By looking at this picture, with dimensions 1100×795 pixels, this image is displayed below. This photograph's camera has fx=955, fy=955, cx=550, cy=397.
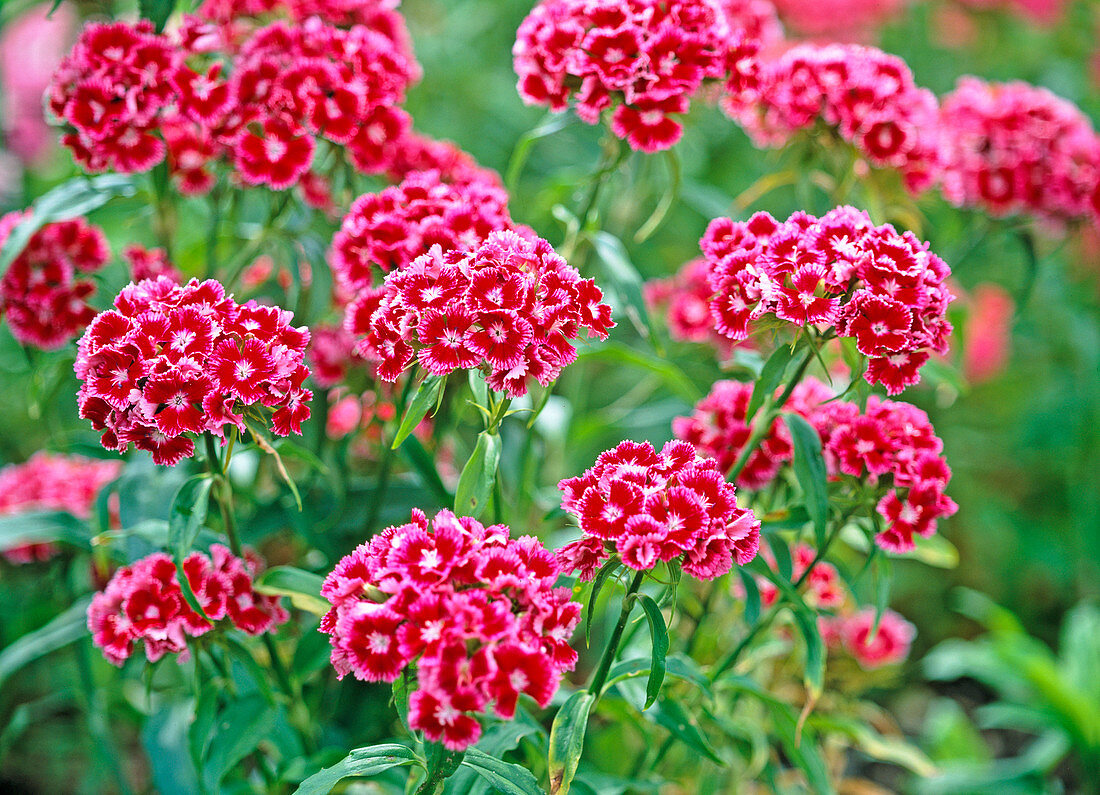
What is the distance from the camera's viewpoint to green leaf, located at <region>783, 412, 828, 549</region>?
42.9 inches

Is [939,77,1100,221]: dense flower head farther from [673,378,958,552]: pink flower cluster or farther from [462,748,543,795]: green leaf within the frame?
[462,748,543,795]: green leaf

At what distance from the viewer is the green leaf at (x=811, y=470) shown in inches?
42.9

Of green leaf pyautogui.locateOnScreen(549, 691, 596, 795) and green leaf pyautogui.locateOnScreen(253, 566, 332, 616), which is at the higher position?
green leaf pyautogui.locateOnScreen(549, 691, 596, 795)

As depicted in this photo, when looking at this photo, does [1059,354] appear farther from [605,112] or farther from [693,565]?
[693,565]

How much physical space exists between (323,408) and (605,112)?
0.61 m

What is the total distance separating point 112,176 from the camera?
1.50 m

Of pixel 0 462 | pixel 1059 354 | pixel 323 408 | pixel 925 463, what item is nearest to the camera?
pixel 925 463

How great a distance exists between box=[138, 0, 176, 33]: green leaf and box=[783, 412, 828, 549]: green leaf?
105 centimetres

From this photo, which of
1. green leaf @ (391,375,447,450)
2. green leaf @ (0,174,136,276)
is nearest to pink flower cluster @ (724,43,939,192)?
green leaf @ (391,375,447,450)

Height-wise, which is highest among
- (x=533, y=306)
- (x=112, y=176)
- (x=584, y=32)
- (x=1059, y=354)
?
(x=584, y=32)

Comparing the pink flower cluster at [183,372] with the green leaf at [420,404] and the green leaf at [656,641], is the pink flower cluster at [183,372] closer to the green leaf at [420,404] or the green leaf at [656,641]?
the green leaf at [420,404]

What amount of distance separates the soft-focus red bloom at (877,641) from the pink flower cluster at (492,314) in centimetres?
100

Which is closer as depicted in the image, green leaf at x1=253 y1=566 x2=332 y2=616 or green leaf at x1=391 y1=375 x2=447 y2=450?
green leaf at x1=391 y1=375 x2=447 y2=450

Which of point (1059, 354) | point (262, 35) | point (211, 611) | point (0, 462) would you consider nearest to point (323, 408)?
point (211, 611)
